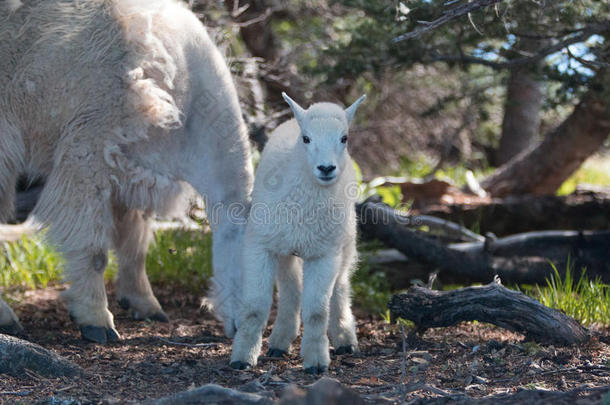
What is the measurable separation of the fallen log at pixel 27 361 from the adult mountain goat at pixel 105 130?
0.91m

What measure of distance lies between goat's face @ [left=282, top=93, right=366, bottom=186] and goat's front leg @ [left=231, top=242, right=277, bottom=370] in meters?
0.63

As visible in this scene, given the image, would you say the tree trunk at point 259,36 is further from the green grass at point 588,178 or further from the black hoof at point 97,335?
the black hoof at point 97,335

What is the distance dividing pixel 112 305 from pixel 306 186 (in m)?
2.98

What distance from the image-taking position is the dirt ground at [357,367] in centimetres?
363

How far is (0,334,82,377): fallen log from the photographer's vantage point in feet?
12.7

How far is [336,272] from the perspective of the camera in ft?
13.7

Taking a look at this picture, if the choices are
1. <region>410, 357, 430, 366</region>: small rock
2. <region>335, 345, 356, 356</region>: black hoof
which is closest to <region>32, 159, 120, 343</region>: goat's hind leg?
<region>335, 345, 356, 356</region>: black hoof

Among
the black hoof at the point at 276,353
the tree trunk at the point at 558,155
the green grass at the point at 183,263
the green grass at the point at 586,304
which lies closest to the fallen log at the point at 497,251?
the green grass at the point at 586,304

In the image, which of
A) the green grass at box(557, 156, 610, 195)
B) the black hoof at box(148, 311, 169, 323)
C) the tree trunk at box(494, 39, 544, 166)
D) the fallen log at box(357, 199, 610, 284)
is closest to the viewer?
the black hoof at box(148, 311, 169, 323)

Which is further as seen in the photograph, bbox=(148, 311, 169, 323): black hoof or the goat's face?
bbox=(148, 311, 169, 323): black hoof

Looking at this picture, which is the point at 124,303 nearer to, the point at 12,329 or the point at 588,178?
the point at 12,329

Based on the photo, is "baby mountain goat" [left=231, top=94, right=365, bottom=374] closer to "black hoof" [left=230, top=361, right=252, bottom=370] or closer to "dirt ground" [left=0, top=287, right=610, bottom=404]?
"black hoof" [left=230, top=361, right=252, bottom=370]

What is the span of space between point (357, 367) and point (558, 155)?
187 inches

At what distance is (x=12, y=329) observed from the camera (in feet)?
16.4
